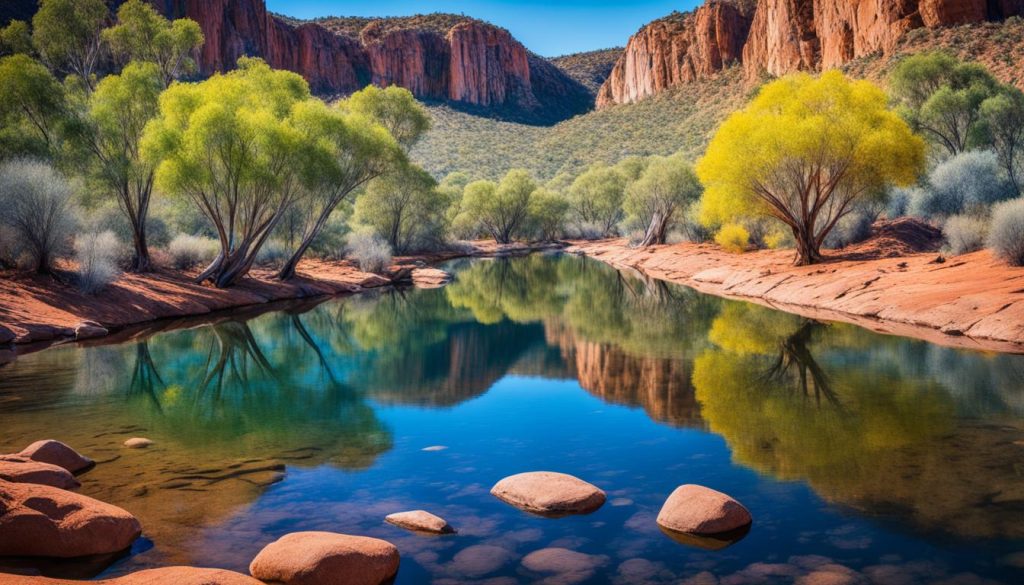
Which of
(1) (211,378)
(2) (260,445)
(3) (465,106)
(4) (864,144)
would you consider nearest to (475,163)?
(3) (465,106)

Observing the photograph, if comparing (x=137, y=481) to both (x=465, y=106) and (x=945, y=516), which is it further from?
(x=465, y=106)

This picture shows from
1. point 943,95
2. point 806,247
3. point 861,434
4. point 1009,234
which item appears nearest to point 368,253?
point 806,247

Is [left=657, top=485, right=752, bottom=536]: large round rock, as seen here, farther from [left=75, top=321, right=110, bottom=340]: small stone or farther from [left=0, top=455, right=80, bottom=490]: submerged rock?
[left=75, top=321, right=110, bottom=340]: small stone

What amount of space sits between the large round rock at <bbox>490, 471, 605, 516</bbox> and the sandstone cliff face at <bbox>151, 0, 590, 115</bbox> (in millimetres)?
94965

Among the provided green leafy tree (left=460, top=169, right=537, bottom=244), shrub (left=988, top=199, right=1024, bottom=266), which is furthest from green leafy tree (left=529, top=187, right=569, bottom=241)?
shrub (left=988, top=199, right=1024, bottom=266)

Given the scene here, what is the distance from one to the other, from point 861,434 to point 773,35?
241 feet

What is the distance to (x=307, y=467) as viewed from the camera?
8414mm

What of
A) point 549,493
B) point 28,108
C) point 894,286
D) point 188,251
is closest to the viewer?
point 549,493

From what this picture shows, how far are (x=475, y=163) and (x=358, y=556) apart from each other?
70.7m

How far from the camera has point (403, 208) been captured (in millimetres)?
43500

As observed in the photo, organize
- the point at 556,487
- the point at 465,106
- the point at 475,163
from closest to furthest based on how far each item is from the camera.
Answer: the point at 556,487 < the point at 475,163 < the point at 465,106

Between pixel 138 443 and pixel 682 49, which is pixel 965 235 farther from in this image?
pixel 682 49

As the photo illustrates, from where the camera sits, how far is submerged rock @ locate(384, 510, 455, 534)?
21.5 feet

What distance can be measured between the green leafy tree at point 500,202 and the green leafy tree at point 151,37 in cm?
2776
